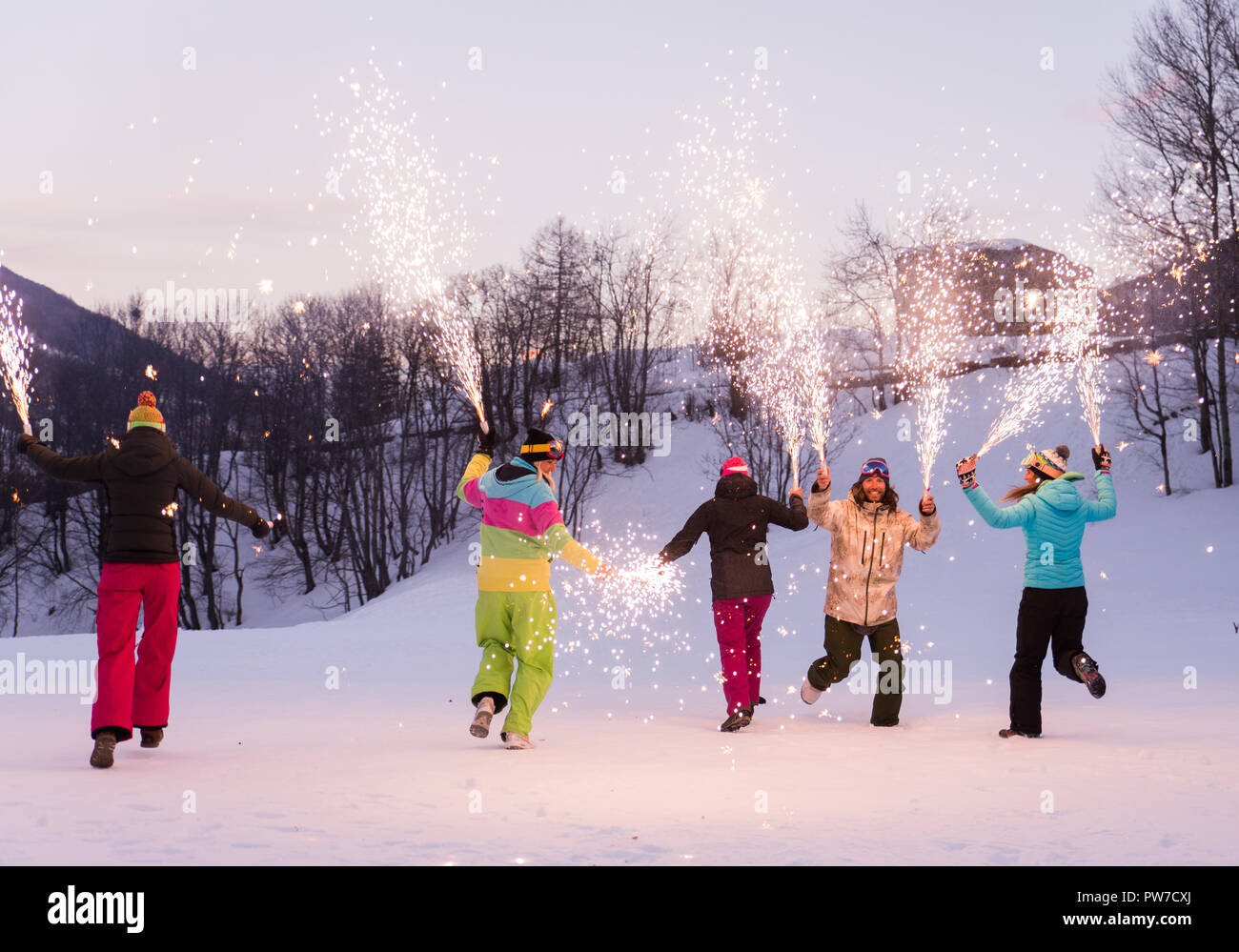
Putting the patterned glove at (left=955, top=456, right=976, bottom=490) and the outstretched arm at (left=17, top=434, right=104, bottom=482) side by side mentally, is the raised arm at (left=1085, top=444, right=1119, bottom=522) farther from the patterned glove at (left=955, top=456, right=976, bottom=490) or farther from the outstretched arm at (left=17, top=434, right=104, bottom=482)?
the outstretched arm at (left=17, top=434, right=104, bottom=482)

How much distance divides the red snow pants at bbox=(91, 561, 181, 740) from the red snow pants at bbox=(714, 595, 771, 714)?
152 inches

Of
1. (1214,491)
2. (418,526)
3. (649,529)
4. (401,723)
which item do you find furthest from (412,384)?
(401,723)

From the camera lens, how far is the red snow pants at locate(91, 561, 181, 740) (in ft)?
23.4

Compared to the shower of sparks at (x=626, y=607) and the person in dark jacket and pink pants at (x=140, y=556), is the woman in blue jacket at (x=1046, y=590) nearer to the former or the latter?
the person in dark jacket and pink pants at (x=140, y=556)

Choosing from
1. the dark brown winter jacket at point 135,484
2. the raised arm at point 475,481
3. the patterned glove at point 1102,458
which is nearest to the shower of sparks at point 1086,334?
the patterned glove at point 1102,458

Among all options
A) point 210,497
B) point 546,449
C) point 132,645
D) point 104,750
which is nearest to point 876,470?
point 546,449

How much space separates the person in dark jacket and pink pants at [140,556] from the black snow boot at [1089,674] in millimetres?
5624

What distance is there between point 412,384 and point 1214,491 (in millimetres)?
28011

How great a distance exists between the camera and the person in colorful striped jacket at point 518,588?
7.80 meters

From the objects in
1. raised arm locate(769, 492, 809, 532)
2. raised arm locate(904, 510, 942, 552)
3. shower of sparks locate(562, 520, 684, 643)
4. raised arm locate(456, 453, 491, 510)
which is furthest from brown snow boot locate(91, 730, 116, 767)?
shower of sparks locate(562, 520, 684, 643)

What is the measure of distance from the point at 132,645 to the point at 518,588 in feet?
8.02

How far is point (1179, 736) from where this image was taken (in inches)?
318

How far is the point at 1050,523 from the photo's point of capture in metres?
8.32
